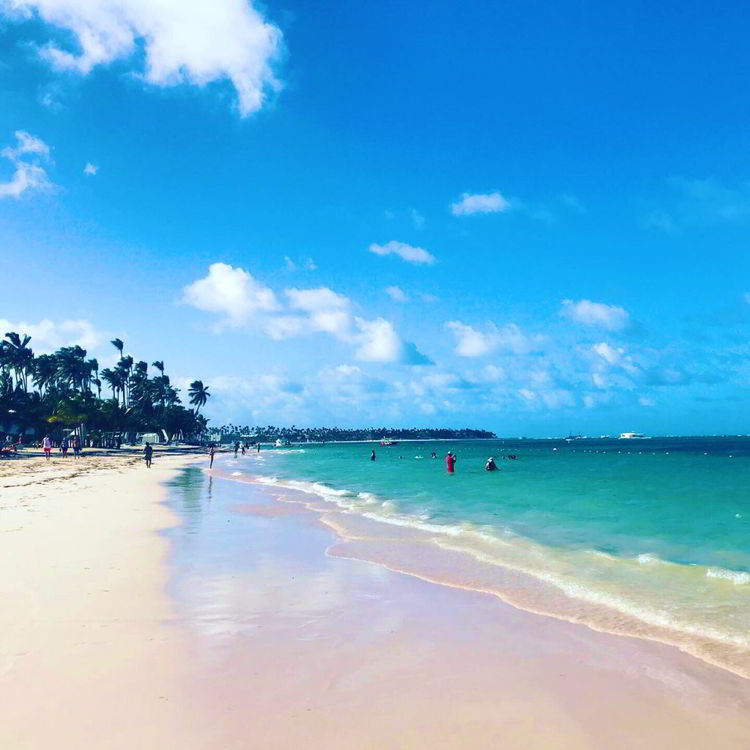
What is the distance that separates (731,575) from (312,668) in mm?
10234

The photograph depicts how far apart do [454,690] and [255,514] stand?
54.5ft

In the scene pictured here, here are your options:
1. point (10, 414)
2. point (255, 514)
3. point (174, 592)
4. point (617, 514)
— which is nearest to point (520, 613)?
point (174, 592)

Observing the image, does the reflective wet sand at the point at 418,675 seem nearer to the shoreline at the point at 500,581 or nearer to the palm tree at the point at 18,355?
the shoreline at the point at 500,581

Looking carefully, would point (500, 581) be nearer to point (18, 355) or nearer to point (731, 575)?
point (731, 575)

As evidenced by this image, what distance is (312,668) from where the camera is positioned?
6.92 metres

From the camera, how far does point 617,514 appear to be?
23688 millimetres

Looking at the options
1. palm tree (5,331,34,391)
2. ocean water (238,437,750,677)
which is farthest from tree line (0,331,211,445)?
ocean water (238,437,750,677)

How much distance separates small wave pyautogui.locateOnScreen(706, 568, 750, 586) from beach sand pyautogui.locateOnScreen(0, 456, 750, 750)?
525 cm

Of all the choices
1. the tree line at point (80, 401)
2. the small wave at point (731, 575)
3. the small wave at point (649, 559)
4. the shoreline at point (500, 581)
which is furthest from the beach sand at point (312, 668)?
the tree line at point (80, 401)

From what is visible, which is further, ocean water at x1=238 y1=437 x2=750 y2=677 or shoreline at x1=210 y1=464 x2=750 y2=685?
ocean water at x1=238 y1=437 x2=750 y2=677

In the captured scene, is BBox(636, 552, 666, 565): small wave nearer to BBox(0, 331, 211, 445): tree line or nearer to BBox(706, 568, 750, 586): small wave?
BBox(706, 568, 750, 586): small wave

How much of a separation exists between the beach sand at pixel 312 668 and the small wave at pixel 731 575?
5.25 metres

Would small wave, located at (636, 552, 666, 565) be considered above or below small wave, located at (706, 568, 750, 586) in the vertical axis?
below

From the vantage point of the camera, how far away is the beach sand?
17.8 feet
